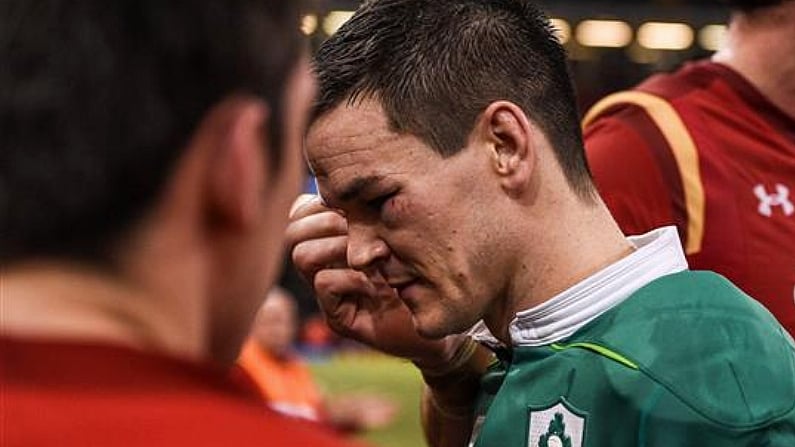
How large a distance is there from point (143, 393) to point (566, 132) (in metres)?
1.26

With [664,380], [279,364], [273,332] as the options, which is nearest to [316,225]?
[664,380]

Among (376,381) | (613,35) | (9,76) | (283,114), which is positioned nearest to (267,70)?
(283,114)

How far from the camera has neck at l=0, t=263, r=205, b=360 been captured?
114 cm

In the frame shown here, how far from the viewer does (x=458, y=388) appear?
101 inches

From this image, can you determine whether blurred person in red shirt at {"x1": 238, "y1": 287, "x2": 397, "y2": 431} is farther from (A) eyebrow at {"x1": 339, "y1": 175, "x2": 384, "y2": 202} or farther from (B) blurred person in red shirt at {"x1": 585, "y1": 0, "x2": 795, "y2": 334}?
(A) eyebrow at {"x1": 339, "y1": 175, "x2": 384, "y2": 202}

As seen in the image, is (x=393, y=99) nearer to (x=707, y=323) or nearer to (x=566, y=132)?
(x=566, y=132)

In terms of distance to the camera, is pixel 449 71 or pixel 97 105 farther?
pixel 449 71

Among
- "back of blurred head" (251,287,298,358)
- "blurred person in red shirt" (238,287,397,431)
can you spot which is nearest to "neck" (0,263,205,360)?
"blurred person in red shirt" (238,287,397,431)

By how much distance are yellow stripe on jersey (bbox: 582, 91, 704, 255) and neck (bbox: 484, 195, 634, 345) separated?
0.62m

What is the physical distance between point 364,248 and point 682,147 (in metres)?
0.82

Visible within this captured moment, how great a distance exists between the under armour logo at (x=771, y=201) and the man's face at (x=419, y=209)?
838mm

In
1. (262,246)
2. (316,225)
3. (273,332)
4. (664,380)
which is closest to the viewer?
(262,246)

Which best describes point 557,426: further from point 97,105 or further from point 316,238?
point 97,105

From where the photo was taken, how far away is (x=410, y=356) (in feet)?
8.32
